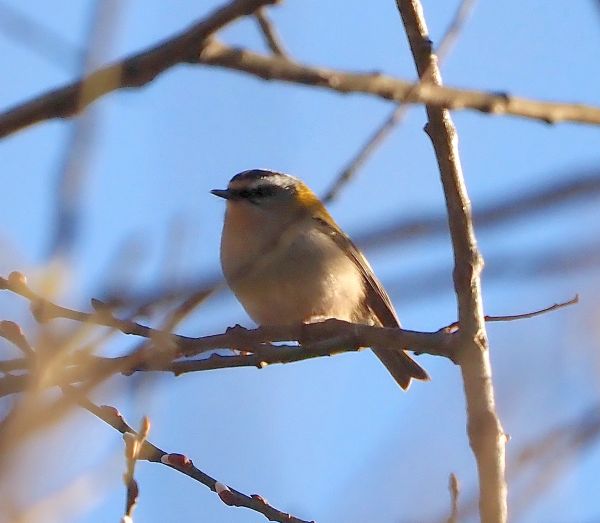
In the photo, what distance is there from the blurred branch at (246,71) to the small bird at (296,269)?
2.82 metres

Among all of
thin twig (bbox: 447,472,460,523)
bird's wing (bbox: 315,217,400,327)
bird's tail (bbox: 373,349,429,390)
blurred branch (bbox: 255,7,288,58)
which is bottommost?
thin twig (bbox: 447,472,460,523)

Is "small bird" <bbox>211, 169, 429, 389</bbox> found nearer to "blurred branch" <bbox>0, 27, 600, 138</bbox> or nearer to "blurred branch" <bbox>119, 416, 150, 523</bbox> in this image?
"blurred branch" <bbox>119, 416, 150, 523</bbox>

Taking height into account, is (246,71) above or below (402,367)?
below

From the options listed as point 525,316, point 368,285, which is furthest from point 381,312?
point 525,316

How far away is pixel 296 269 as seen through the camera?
16.5ft

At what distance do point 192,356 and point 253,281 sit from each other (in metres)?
2.31

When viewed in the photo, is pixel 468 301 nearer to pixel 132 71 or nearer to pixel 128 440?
pixel 128 440

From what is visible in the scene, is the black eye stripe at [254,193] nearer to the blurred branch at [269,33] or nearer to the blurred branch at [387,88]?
the blurred branch at [269,33]

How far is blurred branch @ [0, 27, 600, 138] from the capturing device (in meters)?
1.61

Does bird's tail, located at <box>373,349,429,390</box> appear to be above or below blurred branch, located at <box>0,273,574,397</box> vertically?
above

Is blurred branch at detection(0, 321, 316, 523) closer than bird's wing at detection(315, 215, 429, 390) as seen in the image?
Yes

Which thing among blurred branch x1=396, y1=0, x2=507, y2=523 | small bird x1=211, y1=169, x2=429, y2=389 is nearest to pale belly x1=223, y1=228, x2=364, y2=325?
small bird x1=211, y1=169, x2=429, y2=389

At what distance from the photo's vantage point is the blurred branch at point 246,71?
5.28ft

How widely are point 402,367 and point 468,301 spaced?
2900mm
